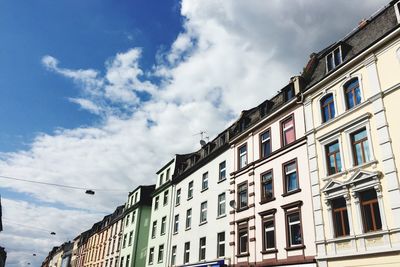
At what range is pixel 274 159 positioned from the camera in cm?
2266

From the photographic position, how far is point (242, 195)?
82.8ft

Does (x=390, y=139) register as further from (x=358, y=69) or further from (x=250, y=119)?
(x=250, y=119)

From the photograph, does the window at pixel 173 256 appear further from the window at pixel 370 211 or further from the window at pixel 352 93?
the window at pixel 352 93

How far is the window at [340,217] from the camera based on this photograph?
1661cm

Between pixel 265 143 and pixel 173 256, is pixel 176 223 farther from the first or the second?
pixel 265 143

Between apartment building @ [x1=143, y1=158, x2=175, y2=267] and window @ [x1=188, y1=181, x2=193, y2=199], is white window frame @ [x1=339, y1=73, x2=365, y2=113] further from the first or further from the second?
apartment building @ [x1=143, y1=158, x2=175, y2=267]

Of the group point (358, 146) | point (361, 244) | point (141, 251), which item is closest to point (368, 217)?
point (361, 244)

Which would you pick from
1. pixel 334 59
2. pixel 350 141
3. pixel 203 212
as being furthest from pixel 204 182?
pixel 350 141

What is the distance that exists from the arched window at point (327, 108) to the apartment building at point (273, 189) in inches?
61.5

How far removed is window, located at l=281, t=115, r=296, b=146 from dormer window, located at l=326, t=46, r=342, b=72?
3.82 metres

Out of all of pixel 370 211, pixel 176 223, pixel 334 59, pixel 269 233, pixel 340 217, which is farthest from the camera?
pixel 176 223

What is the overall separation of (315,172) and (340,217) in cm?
277

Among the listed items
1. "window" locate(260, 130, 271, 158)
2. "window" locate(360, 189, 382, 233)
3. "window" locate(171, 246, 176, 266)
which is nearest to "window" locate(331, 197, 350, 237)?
"window" locate(360, 189, 382, 233)

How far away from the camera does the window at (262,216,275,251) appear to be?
2108 cm
